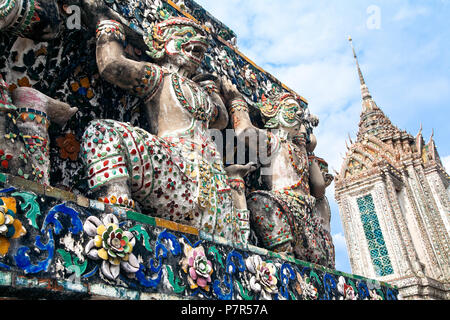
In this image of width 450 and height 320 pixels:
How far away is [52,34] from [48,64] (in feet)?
0.94

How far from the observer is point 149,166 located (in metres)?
2.47

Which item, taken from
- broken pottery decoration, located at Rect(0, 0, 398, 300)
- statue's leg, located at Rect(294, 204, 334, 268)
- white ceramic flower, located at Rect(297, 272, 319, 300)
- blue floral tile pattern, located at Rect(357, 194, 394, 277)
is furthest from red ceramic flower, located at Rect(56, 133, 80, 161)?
blue floral tile pattern, located at Rect(357, 194, 394, 277)

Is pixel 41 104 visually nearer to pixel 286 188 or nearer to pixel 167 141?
pixel 167 141

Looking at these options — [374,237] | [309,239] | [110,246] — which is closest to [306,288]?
[309,239]

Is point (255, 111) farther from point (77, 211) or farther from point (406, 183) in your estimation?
point (406, 183)

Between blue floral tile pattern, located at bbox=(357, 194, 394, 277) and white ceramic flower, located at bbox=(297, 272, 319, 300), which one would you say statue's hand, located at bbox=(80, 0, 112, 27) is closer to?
white ceramic flower, located at bbox=(297, 272, 319, 300)

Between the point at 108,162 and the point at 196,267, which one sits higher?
the point at 108,162

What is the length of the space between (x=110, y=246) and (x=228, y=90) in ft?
7.94

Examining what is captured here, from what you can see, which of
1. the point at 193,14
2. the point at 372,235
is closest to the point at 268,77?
the point at 193,14

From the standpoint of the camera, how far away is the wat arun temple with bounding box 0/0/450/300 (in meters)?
1.74

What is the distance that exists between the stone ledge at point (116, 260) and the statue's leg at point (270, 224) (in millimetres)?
628

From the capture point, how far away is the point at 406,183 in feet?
54.2

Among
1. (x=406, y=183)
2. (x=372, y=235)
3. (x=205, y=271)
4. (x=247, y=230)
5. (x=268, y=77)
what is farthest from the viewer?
(x=406, y=183)

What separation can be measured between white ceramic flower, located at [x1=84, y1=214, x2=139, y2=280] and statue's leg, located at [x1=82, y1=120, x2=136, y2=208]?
0.35 m
